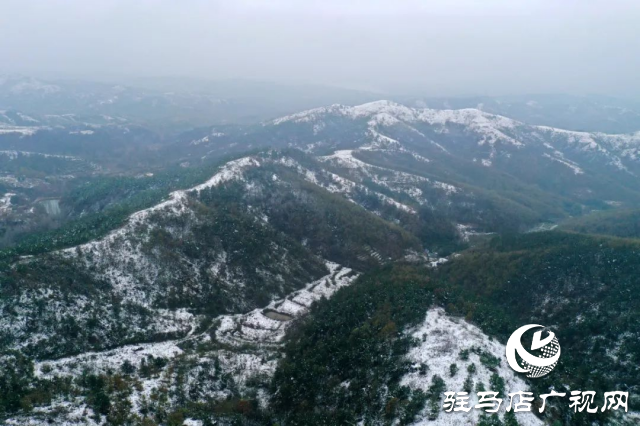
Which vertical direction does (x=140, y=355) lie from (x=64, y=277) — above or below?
below

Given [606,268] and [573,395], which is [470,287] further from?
[573,395]

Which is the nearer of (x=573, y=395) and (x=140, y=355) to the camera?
(x=573, y=395)

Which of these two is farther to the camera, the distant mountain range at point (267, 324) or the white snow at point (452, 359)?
the distant mountain range at point (267, 324)

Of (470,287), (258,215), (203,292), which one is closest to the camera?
(203,292)

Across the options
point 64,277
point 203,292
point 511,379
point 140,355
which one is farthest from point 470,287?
point 64,277

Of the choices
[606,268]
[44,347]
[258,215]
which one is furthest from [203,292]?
[606,268]

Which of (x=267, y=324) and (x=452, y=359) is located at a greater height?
(x=452, y=359)

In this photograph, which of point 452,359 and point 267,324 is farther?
point 267,324

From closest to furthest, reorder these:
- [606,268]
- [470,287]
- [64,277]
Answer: [64,277]
[606,268]
[470,287]

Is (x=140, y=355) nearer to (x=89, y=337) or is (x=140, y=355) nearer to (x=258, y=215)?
(x=89, y=337)

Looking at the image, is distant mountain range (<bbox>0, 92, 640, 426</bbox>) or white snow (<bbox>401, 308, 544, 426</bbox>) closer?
white snow (<bbox>401, 308, 544, 426</bbox>)
